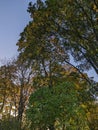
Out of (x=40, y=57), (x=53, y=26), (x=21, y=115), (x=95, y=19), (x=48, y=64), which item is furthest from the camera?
(x=21, y=115)

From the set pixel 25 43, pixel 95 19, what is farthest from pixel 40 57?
pixel 95 19

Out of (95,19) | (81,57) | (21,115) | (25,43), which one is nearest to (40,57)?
(25,43)

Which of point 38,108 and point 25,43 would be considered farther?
point 25,43

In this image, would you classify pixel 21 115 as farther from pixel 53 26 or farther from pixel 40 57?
pixel 53 26

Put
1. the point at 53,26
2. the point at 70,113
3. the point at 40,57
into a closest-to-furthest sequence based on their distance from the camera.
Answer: the point at 70,113 → the point at 53,26 → the point at 40,57

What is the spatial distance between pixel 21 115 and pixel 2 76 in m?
5.96

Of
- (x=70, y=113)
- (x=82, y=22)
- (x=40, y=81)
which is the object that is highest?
(x=82, y=22)

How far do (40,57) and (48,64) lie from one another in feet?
16.3

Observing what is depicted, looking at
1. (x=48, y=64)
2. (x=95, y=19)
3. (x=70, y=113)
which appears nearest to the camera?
(x=70, y=113)

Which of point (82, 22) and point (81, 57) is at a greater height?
point (82, 22)

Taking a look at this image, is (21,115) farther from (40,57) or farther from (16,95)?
(40,57)

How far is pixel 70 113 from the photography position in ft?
66.7

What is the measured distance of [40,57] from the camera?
2631 cm

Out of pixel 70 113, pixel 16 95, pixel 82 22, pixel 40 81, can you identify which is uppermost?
pixel 16 95
